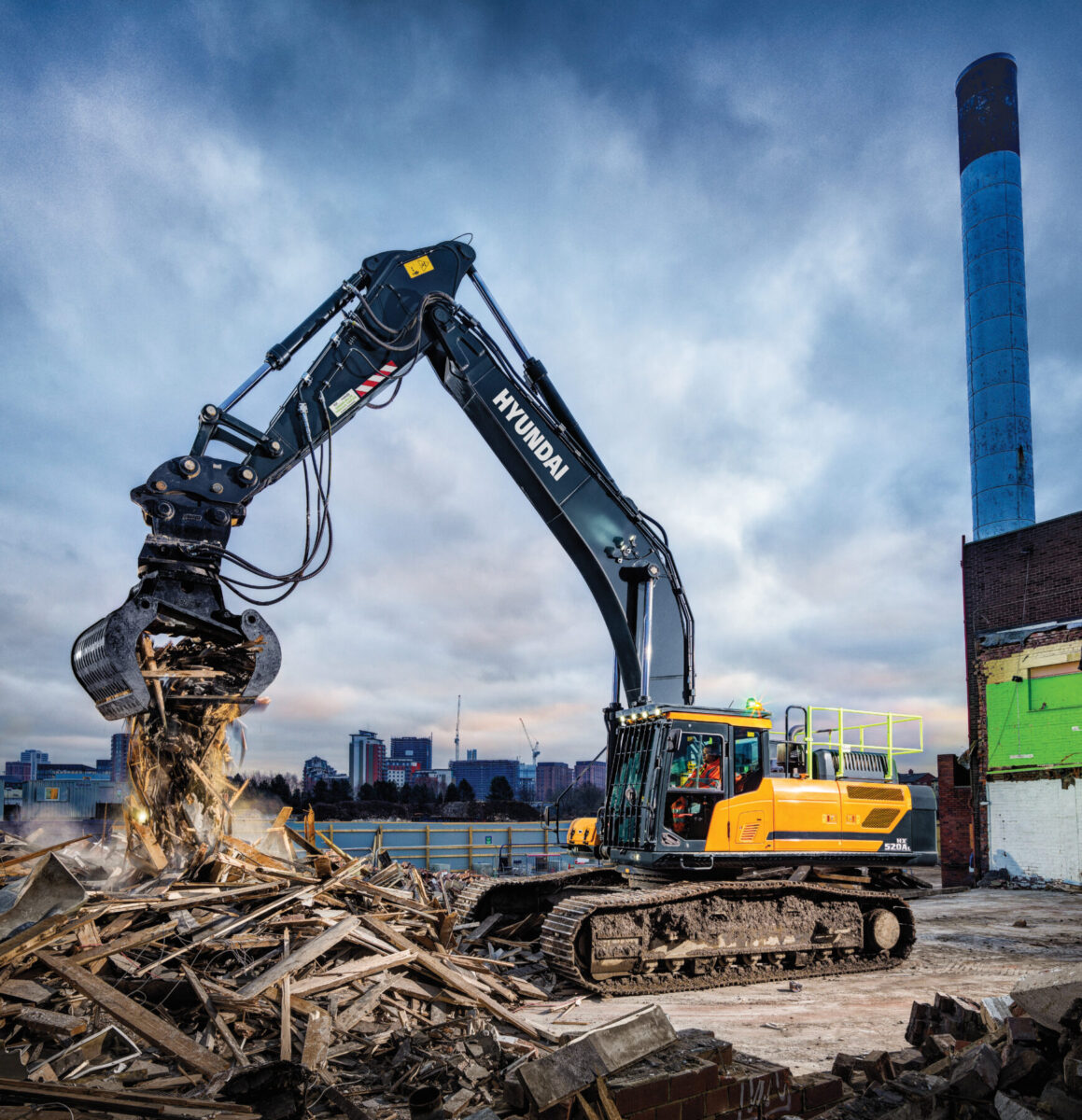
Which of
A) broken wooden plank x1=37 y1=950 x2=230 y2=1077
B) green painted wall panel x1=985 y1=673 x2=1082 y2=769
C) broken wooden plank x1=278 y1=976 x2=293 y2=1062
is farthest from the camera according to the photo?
green painted wall panel x1=985 y1=673 x2=1082 y2=769

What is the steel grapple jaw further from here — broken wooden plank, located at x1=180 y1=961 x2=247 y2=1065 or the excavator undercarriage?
the excavator undercarriage

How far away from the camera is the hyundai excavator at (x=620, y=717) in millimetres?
7594

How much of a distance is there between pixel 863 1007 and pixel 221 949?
582 cm

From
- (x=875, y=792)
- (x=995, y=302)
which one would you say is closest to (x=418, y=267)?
(x=875, y=792)

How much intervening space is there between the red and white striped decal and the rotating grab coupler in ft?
5.84

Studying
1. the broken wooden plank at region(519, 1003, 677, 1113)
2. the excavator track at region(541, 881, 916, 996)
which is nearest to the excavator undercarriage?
the excavator track at region(541, 881, 916, 996)

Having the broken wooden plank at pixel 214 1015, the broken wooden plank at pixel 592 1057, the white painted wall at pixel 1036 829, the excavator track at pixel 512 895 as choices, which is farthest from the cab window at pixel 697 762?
the white painted wall at pixel 1036 829

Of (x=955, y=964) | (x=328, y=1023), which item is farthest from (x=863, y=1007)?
(x=328, y=1023)

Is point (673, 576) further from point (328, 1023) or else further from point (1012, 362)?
point (1012, 362)

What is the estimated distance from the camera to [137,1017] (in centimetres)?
562

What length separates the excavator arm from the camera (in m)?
7.01

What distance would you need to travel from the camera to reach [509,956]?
30.5 ft

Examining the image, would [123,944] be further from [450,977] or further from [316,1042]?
[450,977]

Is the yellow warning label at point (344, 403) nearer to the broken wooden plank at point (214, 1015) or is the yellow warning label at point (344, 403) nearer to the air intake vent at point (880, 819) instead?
the broken wooden plank at point (214, 1015)
